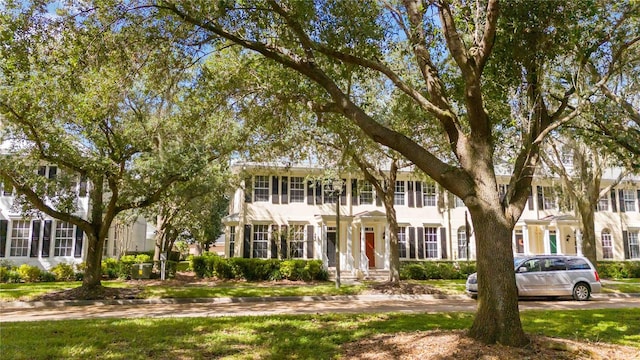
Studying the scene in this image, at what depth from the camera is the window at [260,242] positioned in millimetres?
25422

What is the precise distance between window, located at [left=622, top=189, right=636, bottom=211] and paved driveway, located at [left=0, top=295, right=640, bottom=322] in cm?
1607

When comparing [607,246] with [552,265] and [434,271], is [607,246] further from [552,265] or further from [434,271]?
[552,265]

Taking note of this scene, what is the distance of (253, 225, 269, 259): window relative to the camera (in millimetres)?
25422

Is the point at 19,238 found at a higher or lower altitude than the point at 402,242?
higher

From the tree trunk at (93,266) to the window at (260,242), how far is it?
10.1 m

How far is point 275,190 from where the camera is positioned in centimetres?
2609

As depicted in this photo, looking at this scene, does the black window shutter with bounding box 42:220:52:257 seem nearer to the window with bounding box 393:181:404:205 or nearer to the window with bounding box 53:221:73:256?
the window with bounding box 53:221:73:256

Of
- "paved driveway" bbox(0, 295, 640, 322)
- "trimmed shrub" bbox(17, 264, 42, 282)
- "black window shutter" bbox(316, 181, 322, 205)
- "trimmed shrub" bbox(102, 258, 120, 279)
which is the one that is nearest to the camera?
"paved driveway" bbox(0, 295, 640, 322)

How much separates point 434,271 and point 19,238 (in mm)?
22506

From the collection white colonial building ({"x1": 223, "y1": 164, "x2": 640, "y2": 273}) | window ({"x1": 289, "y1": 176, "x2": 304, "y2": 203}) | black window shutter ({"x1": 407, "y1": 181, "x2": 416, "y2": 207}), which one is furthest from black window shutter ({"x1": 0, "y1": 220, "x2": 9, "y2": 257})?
black window shutter ({"x1": 407, "y1": 181, "x2": 416, "y2": 207})

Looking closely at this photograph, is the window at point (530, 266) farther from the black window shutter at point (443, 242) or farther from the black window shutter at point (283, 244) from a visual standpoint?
Result: the black window shutter at point (283, 244)

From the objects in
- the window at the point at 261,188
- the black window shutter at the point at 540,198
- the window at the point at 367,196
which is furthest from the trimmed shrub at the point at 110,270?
the black window shutter at the point at 540,198

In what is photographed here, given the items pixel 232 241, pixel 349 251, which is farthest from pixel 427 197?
pixel 232 241

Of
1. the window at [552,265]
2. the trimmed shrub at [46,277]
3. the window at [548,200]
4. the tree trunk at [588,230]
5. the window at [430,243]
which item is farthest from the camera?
the window at [548,200]
